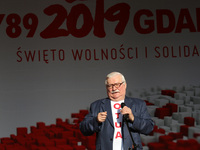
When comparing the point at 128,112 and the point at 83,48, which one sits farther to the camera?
the point at 83,48

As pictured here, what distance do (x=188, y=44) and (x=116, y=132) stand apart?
4.11 m

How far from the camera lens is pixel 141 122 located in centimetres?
219

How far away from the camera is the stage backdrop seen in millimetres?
6082

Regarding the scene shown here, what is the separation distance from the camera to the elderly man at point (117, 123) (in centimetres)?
223

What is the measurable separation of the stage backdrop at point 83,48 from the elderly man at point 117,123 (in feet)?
12.5

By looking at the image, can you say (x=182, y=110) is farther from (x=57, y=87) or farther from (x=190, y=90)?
(x=57, y=87)

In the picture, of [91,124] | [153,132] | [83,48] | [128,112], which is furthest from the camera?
[83,48]

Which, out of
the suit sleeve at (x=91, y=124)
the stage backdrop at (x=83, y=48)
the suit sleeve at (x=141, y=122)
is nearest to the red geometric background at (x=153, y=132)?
the suit sleeve at (x=141, y=122)

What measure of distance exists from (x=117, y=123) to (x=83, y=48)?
3.94m

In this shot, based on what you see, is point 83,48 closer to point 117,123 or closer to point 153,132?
point 153,132

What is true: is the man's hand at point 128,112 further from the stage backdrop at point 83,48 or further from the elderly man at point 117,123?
the stage backdrop at point 83,48

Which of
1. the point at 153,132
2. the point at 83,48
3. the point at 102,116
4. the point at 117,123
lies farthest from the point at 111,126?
the point at 83,48

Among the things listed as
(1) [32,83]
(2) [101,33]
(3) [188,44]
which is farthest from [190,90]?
(1) [32,83]

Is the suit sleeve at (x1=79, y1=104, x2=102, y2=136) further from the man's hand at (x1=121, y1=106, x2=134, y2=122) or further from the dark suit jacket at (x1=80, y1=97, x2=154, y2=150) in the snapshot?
the man's hand at (x1=121, y1=106, x2=134, y2=122)
